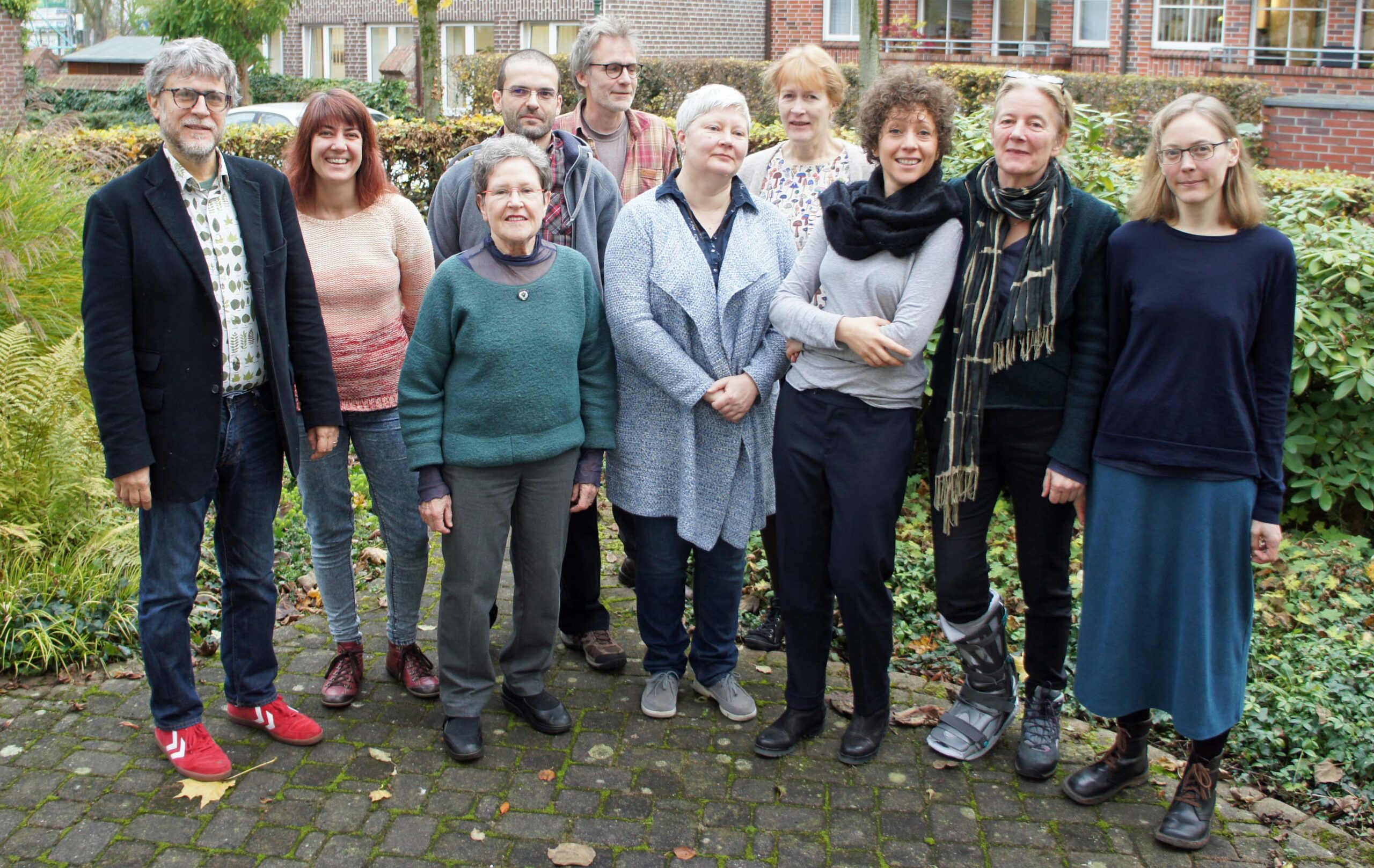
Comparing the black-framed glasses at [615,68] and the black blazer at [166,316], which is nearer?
the black blazer at [166,316]

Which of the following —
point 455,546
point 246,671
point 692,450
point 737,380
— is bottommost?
point 246,671

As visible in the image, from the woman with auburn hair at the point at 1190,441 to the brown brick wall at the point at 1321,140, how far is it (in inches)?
476

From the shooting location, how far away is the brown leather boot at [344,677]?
4266 mm

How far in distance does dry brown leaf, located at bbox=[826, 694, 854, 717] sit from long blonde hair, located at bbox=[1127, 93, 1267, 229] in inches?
75.1

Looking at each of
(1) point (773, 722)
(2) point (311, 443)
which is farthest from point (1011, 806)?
(2) point (311, 443)

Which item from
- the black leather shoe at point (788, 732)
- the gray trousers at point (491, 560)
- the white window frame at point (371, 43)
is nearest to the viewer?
the gray trousers at point (491, 560)

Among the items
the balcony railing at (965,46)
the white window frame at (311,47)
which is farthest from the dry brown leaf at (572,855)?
the white window frame at (311,47)

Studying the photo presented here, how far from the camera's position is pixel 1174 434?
3.31m

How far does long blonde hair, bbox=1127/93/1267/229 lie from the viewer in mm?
3236

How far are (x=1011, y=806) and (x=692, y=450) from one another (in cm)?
153

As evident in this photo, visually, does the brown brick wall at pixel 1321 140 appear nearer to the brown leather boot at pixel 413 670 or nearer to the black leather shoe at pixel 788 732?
the black leather shoe at pixel 788 732

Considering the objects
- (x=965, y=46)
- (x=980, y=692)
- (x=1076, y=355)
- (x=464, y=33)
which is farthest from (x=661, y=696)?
(x=464, y=33)

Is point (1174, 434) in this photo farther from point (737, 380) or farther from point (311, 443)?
point (311, 443)

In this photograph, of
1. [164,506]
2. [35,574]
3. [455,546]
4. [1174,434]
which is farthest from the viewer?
[35,574]
